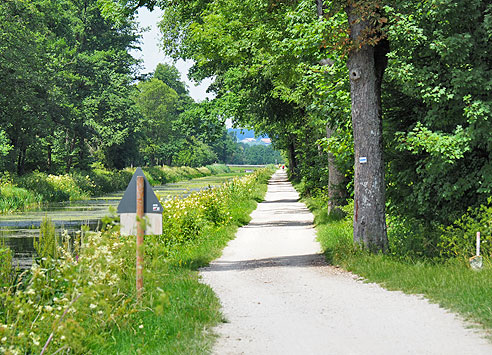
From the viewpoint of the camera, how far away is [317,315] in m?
8.93

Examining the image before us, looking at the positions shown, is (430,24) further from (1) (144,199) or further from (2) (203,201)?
(2) (203,201)

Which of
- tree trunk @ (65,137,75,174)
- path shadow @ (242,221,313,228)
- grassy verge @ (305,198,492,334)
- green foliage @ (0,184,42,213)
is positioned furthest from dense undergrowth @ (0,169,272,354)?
tree trunk @ (65,137,75,174)

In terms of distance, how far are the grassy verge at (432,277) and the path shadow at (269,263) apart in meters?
0.37

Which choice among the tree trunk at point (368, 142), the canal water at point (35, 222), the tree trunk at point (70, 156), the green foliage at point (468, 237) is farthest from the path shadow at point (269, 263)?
the tree trunk at point (70, 156)

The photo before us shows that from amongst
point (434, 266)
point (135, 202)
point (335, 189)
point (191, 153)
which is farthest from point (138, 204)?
point (191, 153)

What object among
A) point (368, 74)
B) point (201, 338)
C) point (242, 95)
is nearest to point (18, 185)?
point (242, 95)

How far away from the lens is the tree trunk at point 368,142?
1362cm

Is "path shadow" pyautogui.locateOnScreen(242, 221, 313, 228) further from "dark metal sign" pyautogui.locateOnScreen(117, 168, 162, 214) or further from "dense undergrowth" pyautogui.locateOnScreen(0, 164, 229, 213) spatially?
"dense undergrowth" pyautogui.locateOnScreen(0, 164, 229, 213)

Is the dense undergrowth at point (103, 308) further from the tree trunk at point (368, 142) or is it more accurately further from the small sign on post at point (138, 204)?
the tree trunk at point (368, 142)

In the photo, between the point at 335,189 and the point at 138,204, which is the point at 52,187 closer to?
the point at 335,189

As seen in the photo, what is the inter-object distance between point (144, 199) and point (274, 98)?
2214cm

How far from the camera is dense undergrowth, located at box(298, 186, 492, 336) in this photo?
9.21 meters

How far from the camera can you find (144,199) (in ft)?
29.9

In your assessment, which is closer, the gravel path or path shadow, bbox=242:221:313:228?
the gravel path
